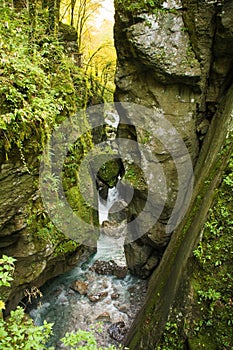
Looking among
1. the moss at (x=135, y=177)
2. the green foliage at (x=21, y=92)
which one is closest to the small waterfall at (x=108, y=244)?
the moss at (x=135, y=177)

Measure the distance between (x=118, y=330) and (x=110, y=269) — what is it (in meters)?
2.49

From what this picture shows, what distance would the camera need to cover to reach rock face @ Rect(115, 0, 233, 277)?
6621 mm

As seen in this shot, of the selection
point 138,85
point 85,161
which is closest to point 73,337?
point 85,161

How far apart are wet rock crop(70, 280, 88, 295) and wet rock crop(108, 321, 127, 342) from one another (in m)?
1.57

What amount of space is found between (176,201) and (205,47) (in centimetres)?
422

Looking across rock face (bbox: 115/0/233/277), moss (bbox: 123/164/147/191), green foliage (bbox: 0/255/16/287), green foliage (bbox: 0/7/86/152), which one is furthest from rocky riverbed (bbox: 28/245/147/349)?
green foliage (bbox: 0/7/86/152)

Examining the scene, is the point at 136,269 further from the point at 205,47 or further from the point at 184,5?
the point at 184,5

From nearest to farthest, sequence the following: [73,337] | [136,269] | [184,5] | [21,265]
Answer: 1. [73,337]
2. [21,265]
3. [184,5]
4. [136,269]

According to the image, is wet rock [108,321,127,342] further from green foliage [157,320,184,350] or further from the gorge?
green foliage [157,320,184,350]

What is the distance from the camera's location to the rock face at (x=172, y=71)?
6.62m

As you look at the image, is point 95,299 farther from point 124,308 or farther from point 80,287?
point 124,308

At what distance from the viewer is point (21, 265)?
605 centimetres

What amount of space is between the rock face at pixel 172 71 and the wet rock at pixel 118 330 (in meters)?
2.21

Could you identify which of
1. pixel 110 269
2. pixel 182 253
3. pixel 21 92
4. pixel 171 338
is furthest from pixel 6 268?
pixel 110 269
